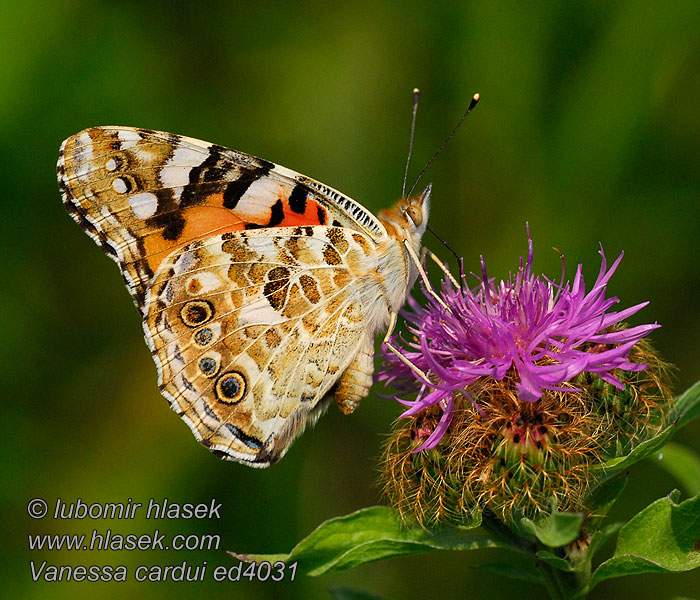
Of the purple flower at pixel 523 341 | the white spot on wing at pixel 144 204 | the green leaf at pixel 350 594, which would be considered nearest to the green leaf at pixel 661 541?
the purple flower at pixel 523 341

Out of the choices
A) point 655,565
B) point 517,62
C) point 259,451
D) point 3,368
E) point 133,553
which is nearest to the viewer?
point 655,565

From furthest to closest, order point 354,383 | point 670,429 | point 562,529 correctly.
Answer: point 354,383 < point 670,429 < point 562,529

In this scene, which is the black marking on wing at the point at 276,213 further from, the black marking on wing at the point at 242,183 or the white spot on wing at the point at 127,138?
the white spot on wing at the point at 127,138

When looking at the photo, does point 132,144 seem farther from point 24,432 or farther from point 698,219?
point 698,219

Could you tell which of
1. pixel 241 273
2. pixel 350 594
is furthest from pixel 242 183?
pixel 350 594

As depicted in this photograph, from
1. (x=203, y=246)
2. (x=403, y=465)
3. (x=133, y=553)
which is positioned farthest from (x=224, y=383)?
(x=133, y=553)

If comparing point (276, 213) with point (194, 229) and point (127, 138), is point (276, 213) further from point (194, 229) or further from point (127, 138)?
point (127, 138)

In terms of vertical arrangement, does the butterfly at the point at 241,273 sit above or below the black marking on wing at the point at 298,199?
below
